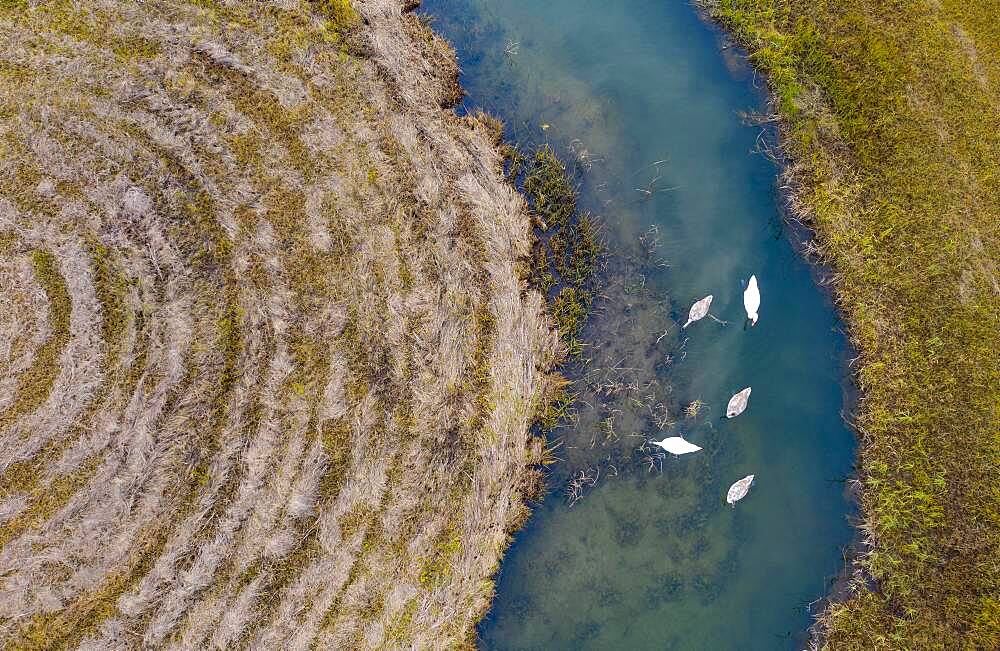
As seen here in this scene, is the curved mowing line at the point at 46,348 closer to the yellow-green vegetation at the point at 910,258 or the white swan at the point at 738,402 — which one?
the white swan at the point at 738,402

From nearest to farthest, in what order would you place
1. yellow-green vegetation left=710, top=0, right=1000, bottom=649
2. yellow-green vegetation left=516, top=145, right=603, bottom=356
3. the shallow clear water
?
yellow-green vegetation left=710, top=0, right=1000, bottom=649
the shallow clear water
yellow-green vegetation left=516, top=145, right=603, bottom=356

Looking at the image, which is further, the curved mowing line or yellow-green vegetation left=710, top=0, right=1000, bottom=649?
the curved mowing line

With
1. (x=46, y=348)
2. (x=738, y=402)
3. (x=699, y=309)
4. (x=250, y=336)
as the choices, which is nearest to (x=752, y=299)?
(x=699, y=309)

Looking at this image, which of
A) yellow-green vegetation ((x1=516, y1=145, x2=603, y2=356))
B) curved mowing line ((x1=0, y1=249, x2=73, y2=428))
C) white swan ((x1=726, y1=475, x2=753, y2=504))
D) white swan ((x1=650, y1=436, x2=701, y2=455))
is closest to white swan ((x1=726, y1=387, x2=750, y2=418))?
white swan ((x1=650, y1=436, x2=701, y2=455))

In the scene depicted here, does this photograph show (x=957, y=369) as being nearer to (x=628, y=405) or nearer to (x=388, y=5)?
(x=628, y=405)

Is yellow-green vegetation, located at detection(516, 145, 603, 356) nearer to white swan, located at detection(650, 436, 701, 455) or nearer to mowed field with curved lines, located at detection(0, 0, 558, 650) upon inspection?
mowed field with curved lines, located at detection(0, 0, 558, 650)

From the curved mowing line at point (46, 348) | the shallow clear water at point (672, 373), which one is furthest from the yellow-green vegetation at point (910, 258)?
the curved mowing line at point (46, 348)

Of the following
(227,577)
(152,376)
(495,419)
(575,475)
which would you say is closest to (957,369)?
(575,475)
